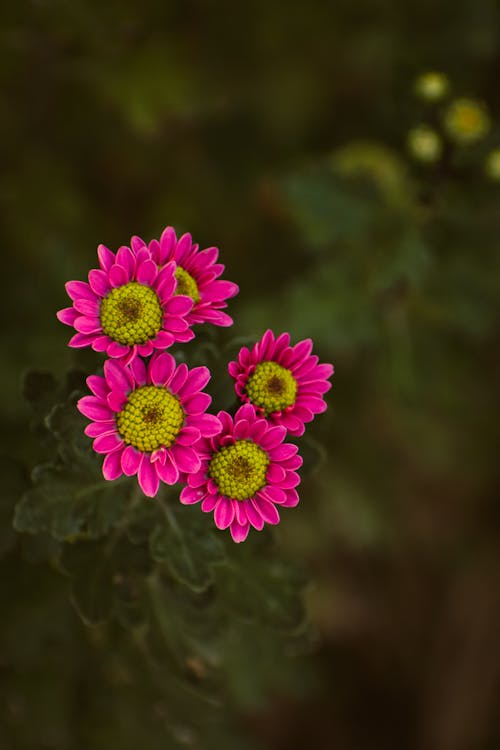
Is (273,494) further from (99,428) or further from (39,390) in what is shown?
(39,390)

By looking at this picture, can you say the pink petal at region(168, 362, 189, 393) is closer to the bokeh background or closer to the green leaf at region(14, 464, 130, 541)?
the green leaf at region(14, 464, 130, 541)

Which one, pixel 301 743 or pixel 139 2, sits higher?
pixel 139 2

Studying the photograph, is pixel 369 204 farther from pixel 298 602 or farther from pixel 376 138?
pixel 298 602

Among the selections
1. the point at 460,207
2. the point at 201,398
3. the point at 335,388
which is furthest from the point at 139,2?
the point at 201,398

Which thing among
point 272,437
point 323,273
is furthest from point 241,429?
point 323,273

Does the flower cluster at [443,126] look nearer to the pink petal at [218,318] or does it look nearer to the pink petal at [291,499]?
the pink petal at [218,318]

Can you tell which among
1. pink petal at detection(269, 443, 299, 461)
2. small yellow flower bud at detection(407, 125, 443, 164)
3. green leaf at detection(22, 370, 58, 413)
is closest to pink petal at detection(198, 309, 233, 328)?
pink petal at detection(269, 443, 299, 461)

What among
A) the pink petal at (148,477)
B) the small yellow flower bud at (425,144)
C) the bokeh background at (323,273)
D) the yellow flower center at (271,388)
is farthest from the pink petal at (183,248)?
the small yellow flower bud at (425,144)
